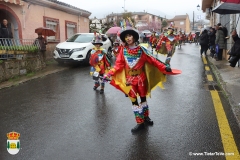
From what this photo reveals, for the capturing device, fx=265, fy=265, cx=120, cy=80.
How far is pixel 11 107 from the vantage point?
240 inches

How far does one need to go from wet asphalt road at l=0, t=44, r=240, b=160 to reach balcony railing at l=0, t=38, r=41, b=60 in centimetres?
252

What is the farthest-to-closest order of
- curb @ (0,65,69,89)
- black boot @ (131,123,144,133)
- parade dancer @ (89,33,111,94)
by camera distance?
curb @ (0,65,69,89) → parade dancer @ (89,33,111,94) → black boot @ (131,123,144,133)

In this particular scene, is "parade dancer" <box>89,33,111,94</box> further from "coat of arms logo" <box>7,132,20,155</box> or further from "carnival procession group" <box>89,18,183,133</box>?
"coat of arms logo" <box>7,132,20,155</box>

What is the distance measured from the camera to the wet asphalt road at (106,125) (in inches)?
141

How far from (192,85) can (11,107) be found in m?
4.88

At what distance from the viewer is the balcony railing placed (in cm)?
943

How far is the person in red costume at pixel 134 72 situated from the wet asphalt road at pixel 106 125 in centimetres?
42

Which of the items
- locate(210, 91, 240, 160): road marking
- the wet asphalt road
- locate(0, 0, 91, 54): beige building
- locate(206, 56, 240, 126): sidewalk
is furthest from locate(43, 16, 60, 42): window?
locate(210, 91, 240, 160): road marking

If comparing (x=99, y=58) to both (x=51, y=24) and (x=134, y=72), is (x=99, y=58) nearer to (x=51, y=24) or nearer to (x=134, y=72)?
(x=134, y=72)

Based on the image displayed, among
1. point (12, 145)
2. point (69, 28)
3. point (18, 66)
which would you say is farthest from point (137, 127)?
point (69, 28)

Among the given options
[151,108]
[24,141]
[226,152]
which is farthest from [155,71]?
[24,141]

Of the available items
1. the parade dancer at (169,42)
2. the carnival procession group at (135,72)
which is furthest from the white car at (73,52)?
the carnival procession group at (135,72)

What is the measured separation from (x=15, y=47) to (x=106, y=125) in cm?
682

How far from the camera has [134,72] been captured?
441 centimetres
